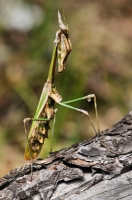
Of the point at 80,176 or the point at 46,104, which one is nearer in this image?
the point at 80,176

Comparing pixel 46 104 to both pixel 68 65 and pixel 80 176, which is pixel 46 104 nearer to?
pixel 80 176

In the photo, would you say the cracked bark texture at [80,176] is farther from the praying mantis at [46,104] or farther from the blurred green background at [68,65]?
the blurred green background at [68,65]

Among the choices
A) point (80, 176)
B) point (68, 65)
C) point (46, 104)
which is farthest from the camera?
point (68, 65)

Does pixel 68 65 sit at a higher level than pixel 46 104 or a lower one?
higher

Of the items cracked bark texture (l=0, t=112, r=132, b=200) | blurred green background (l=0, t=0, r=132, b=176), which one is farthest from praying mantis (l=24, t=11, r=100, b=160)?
blurred green background (l=0, t=0, r=132, b=176)

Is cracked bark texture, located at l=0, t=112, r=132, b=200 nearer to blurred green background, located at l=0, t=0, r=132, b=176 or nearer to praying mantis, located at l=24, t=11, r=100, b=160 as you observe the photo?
praying mantis, located at l=24, t=11, r=100, b=160

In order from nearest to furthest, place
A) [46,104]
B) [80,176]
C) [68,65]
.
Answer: [80,176]
[46,104]
[68,65]

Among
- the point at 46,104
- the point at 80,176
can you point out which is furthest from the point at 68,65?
the point at 80,176

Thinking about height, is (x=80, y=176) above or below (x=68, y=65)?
below

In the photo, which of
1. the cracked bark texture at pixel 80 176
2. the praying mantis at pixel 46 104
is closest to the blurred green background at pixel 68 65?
the praying mantis at pixel 46 104

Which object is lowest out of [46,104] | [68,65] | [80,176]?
Answer: [80,176]
